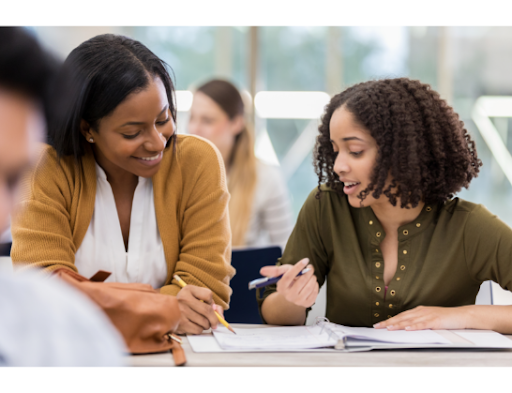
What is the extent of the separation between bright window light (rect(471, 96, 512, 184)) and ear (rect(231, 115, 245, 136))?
2.58 meters

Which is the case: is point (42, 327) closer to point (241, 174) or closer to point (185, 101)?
point (241, 174)

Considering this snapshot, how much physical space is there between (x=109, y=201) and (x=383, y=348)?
819 millimetres

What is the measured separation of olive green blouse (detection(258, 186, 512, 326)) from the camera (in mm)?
1337

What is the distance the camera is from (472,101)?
434cm

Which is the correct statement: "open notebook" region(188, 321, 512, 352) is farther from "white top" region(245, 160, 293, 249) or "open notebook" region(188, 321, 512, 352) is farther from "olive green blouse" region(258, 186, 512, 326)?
"white top" region(245, 160, 293, 249)

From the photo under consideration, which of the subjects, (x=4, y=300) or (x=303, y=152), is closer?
(x=4, y=300)

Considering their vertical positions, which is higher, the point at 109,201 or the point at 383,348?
the point at 109,201

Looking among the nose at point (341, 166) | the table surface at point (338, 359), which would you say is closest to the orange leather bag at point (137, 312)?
the table surface at point (338, 359)

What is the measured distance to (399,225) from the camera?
1.44 metres

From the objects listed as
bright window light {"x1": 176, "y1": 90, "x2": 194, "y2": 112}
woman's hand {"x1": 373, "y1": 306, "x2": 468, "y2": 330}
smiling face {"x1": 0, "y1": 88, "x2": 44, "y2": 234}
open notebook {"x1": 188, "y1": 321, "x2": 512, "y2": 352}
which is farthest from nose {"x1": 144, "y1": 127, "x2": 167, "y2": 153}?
bright window light {"x1": 176, "y1": 90, "x2": 194, "y2": 112}

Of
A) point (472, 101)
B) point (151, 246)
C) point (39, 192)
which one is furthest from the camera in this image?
point (472, 101)

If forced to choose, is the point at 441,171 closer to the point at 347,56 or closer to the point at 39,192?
the point at 39,192
